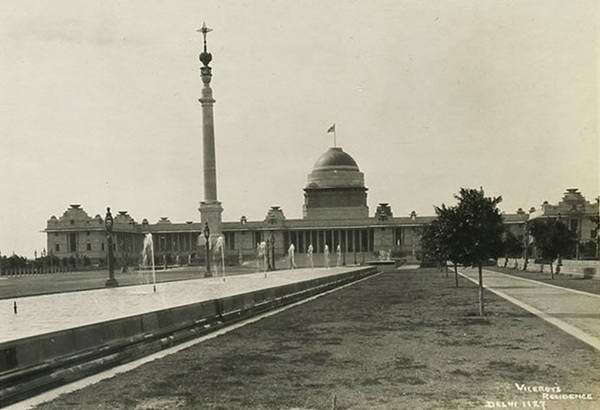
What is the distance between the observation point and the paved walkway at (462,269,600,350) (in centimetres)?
1744

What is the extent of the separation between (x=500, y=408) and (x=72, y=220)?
138416 mm

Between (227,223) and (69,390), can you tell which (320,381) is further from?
(227,223)

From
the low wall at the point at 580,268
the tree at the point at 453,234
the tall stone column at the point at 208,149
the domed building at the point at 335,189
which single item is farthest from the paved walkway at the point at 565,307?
the domed building at the point at 335,189

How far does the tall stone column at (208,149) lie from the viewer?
8531cm

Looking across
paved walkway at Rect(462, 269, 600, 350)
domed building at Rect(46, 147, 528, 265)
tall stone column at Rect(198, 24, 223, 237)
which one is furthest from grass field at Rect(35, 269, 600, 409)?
domed building at Rect(46, 147, 528, 265)

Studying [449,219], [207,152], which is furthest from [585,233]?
[449,219]

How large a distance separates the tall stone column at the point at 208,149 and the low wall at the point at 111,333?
2389 inches

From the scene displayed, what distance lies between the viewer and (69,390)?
452 inches

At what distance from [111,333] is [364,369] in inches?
188

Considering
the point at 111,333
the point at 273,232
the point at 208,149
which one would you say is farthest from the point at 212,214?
the point at 111,333

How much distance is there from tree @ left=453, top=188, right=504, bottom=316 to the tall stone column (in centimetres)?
6242

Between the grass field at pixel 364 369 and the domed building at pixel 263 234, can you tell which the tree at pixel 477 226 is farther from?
the domed building at pixel 263 234

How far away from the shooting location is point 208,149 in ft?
280

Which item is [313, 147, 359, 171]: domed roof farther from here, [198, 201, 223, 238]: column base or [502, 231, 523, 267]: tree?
[502, 231, 523, 267]: tree
